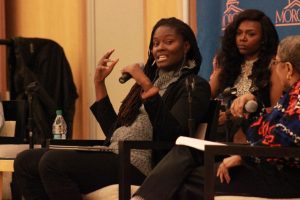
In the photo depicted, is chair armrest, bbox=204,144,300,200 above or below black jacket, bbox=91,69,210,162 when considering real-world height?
below

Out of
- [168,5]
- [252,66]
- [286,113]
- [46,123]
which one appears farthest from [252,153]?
[46,123]

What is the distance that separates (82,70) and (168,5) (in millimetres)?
1137

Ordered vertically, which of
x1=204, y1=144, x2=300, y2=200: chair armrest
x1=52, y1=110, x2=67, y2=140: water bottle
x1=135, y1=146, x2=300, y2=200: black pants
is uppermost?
x1=204, y1=144, x2=300, y2=200: chair armrest

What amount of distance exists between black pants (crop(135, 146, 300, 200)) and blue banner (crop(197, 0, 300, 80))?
5.78 ft

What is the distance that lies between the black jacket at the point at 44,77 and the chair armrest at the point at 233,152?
316cm

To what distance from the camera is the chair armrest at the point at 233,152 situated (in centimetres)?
229

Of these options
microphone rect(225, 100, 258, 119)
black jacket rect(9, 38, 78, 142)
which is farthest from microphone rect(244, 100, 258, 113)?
black jacket rect(9, 38, 78, 142)

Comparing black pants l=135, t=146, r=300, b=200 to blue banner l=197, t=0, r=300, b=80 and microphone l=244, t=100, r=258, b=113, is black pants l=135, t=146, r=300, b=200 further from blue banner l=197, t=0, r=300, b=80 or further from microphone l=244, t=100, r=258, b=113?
blue banner l=197, t=0, r=300, b=80

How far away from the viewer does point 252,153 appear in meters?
2.31

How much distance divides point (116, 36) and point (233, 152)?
3322mm

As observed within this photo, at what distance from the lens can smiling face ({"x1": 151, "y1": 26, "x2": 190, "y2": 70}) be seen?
3.40 meters

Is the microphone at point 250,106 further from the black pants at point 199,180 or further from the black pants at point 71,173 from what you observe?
the black pants at point 71,173

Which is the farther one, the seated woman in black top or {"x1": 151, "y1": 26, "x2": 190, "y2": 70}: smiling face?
{"x1": 151, "y1": 26, "x2": 190, "y2": 70}: smiling face

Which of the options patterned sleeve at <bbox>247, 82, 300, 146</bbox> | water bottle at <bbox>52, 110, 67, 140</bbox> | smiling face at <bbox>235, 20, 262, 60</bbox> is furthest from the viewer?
water bottle at <bbox>52, 110, 67, 140</bbox>
